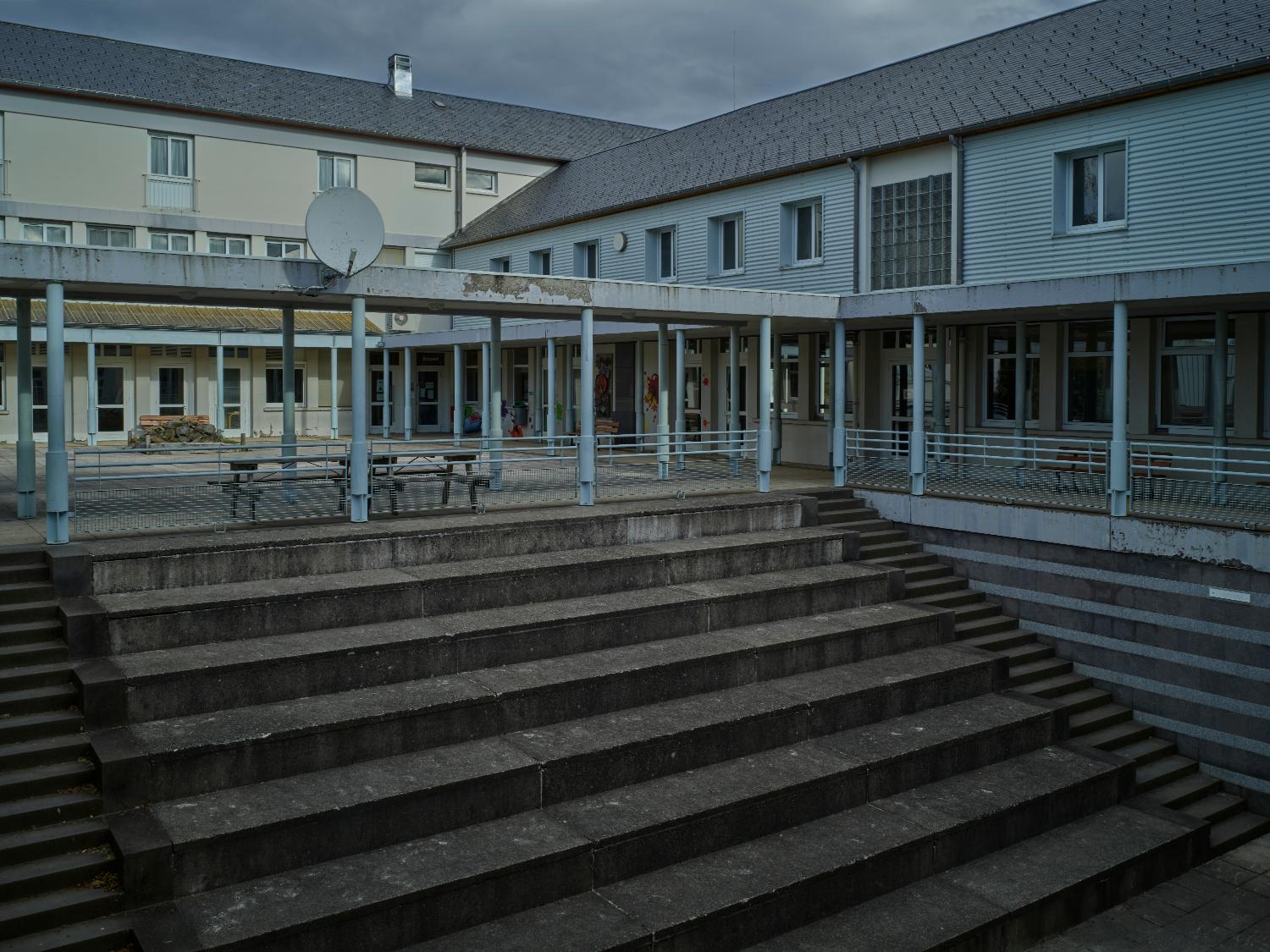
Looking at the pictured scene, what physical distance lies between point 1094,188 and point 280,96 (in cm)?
2259

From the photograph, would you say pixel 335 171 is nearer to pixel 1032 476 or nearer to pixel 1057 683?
pixel 1032 476

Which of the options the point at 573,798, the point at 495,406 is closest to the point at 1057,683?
the point at 573,798

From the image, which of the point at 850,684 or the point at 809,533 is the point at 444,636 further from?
the point at 809,533

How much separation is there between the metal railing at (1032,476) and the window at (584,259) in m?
11.1

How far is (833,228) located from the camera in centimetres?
1758

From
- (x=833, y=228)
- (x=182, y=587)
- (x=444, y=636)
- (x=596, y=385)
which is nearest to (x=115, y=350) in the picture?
(x=596, y=385)

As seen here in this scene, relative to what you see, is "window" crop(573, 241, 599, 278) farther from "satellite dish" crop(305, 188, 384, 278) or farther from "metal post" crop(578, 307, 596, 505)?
"satellite dish" crop(305, 188, 384, 278)

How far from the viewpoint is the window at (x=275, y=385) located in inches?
1167

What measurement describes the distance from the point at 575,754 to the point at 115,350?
24.0 m

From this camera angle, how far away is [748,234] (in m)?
19.2

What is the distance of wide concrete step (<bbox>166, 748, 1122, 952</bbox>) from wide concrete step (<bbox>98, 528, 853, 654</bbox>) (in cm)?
254

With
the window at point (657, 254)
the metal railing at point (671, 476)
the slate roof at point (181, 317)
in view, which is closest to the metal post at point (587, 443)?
the metal railing at point (671, 476)

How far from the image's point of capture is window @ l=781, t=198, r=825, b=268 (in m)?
18.2

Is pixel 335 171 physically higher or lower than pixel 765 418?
higher
